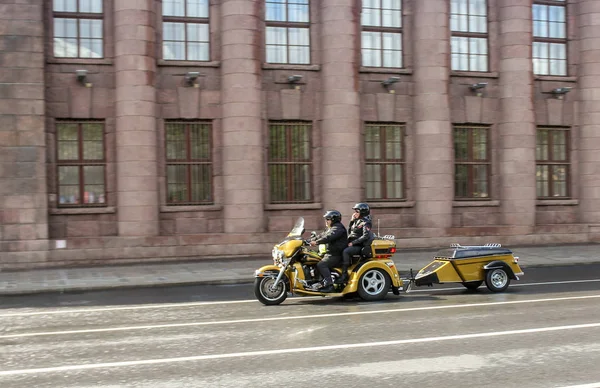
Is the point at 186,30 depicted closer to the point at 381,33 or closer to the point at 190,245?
the point at 381,33

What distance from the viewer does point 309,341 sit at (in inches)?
325

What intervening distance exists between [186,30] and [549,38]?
44.2 ft

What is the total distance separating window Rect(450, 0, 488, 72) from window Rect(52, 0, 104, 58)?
39.8 ft

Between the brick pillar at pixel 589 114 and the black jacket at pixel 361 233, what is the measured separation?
50.4ft

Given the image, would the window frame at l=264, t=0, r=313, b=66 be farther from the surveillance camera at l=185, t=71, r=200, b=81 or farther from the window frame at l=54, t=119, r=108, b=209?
the window frame at l=54, t=119, r=108, b=209

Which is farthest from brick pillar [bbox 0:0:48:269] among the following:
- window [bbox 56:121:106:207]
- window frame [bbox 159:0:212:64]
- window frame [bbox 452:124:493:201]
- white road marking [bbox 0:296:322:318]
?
window frame [bbox 452:124:493:201]

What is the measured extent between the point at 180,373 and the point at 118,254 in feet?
44.8

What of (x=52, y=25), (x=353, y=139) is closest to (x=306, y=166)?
(x=353, y=139)

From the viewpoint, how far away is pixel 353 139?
71.9 feet

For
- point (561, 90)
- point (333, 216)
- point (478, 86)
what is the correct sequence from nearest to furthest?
1. point (333, 216)
2. point (478, 86)
3. point (561, 90)

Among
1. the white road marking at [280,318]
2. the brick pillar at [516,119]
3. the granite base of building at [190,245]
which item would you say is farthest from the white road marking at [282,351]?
the brick pillar at [516,119]

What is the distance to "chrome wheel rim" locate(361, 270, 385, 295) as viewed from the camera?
1191cm

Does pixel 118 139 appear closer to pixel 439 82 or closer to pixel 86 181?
pixel 86 181

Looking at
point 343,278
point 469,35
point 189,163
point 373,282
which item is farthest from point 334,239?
point 469,35
